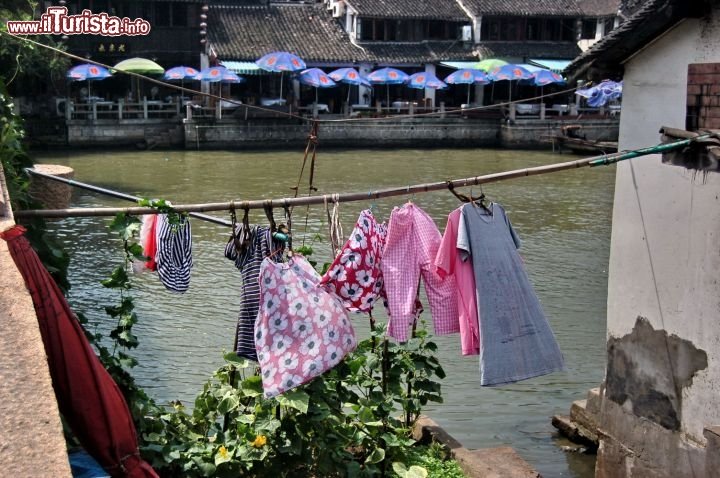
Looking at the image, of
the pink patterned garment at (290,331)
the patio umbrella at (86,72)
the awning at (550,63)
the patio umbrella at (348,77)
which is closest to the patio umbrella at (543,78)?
the awning at (550,63)

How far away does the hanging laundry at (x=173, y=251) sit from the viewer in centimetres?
418

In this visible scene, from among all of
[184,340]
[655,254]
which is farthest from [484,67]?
[655,254]

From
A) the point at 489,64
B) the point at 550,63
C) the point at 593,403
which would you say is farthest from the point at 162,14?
the point at 593,403

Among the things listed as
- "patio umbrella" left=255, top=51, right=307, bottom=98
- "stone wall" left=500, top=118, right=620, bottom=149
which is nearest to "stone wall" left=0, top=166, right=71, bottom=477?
"patio umbrella" left=255, top=51, right=307, bottom=98

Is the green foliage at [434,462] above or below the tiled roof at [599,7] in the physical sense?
below

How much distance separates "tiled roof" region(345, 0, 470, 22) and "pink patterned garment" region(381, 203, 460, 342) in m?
28.4

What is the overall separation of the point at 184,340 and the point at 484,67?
2315 centimetres

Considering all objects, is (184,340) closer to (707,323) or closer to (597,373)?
(597,373)

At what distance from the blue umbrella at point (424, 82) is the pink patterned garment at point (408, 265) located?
26347 mm

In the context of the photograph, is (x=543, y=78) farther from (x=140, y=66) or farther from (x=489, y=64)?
(x=140, y=66)

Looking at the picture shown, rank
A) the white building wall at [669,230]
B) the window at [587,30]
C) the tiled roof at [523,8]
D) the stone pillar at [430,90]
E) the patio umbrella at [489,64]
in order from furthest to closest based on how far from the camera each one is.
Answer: the window at [587,30] < the tiled roof at [523,8] < the stone pillar at [430,90] < the patio umbrella at [489,64] < the white building wall at [669,230]

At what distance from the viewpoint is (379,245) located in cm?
414

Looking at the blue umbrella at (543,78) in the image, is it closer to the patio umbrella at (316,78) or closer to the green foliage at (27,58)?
the patio umbrella at (316,78)

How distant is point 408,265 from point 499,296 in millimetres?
429
